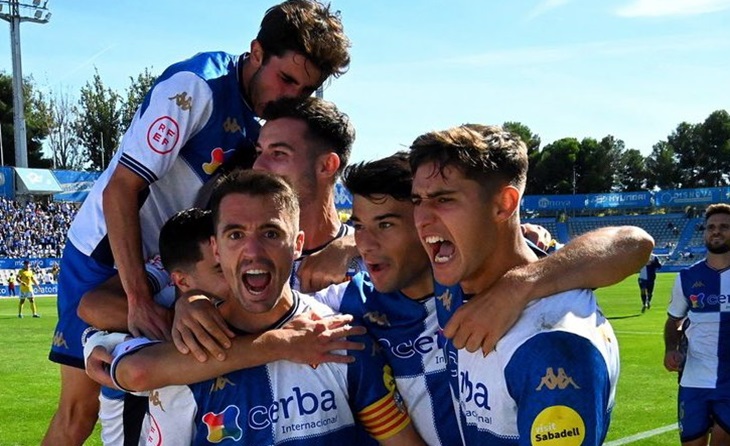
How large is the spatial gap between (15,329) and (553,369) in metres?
20.7

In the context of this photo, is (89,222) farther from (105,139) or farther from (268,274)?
(105,139)

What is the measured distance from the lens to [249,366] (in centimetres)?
296

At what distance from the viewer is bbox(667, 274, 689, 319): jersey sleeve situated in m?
8.89

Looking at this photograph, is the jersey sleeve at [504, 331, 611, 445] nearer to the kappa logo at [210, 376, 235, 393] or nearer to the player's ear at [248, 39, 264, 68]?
the kappa logo at [210, 376, 235, 393]

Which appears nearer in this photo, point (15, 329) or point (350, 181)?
point (350, 181)

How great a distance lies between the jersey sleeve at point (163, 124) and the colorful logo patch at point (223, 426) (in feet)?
4.51

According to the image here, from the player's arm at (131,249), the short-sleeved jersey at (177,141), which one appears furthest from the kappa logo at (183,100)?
the player's arm at (131,249)

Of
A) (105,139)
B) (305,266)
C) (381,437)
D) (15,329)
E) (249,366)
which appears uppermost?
(105,139)

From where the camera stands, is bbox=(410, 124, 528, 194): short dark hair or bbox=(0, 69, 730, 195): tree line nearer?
bbox=(410, 124, 528, 194): short dark hair

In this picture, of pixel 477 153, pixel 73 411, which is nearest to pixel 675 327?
pixel 73 411

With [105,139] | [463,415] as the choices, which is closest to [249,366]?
[463,415]

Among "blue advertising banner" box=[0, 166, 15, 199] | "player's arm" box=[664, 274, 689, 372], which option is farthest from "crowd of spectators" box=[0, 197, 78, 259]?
"player's arm" box=[664, 274, 689, 372]

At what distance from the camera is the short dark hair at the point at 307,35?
3957 mm

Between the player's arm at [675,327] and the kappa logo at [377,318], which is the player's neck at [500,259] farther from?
the player's arm at [675,327]
